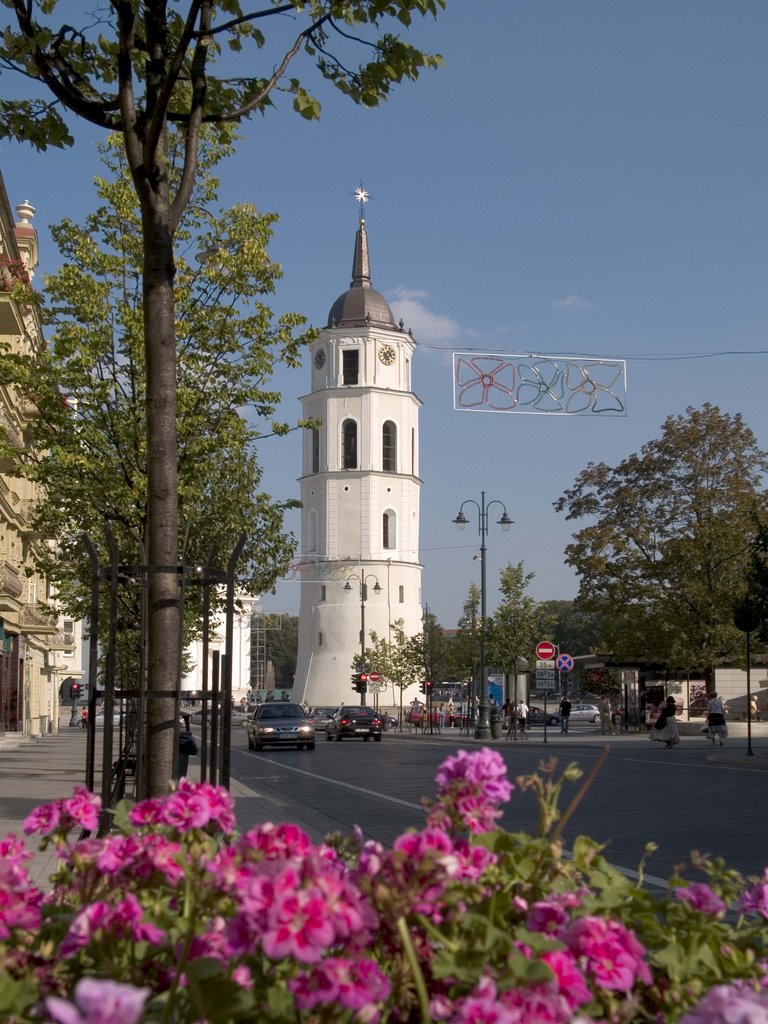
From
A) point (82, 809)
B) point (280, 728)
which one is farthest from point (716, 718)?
point (82, 809)

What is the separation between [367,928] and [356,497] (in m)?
103

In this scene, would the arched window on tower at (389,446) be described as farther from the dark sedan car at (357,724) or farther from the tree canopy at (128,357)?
the tree canopy at (128,357)

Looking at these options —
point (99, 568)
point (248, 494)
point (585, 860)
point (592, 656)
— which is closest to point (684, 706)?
point (592, 656)

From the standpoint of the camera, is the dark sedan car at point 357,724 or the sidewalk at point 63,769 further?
the dark sedan car at point 357,724

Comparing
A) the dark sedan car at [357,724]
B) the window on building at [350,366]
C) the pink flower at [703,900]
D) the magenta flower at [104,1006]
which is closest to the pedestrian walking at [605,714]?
the dark sedan car at [357,724]

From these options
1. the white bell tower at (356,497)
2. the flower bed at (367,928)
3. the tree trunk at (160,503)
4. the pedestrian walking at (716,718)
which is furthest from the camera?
the white bell tower at (356,497)

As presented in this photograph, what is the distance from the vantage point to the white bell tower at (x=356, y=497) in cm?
10400

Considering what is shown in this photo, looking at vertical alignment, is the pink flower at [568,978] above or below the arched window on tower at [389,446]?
below

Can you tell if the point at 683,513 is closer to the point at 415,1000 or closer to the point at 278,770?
the point at 278,770

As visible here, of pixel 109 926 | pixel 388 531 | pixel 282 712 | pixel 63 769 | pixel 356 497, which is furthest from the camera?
pixel 388 531

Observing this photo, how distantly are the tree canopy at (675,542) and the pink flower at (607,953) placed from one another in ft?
170

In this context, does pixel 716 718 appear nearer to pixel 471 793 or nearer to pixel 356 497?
pixel 471 793

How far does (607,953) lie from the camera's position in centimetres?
289

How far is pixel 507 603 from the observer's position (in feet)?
192
